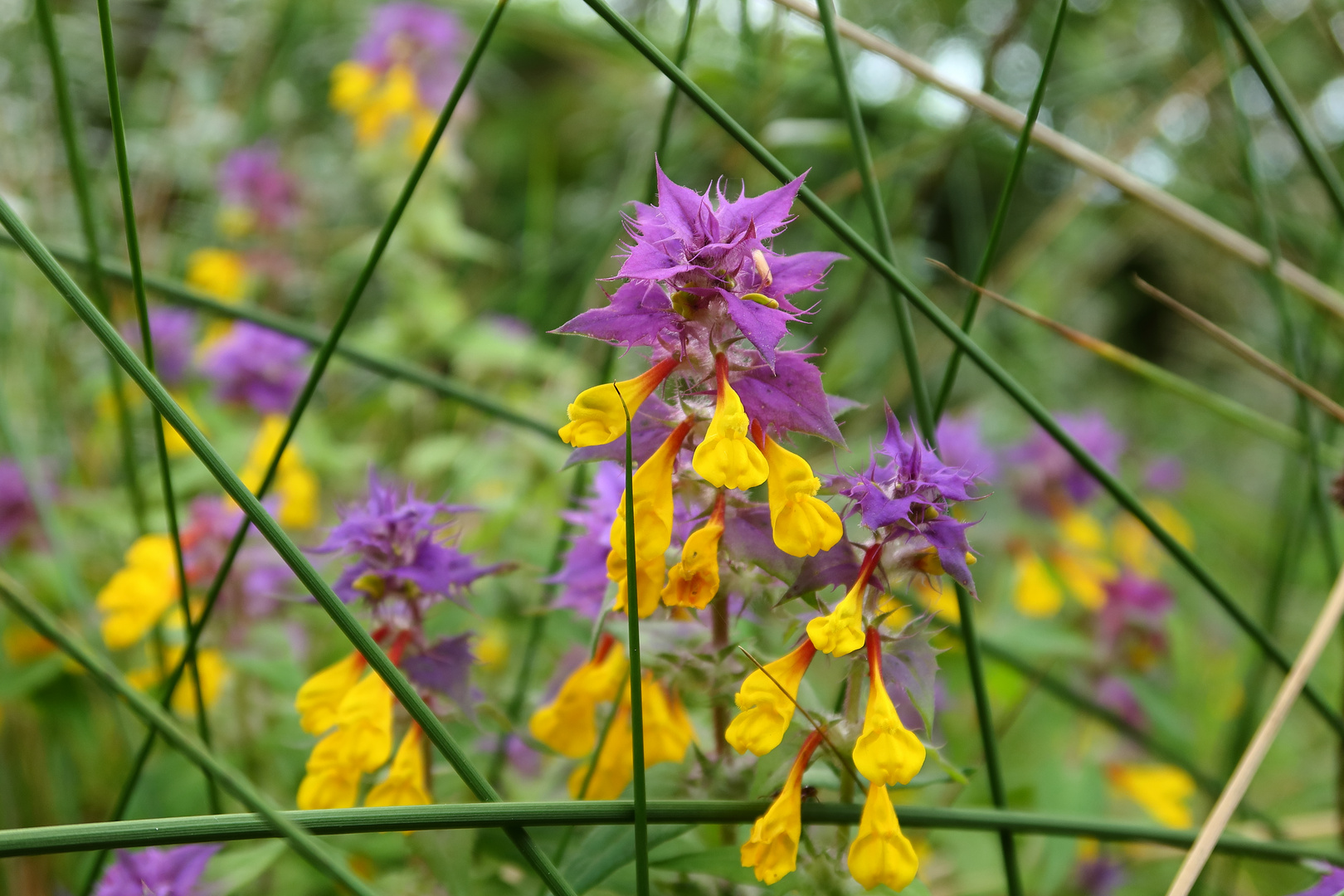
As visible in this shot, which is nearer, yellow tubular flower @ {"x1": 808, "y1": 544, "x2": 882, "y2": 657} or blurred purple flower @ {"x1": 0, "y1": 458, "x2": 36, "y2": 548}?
yellow tubular flower @ {"x1": 808, "y1": 544, "x2": 882, "y2": 657}

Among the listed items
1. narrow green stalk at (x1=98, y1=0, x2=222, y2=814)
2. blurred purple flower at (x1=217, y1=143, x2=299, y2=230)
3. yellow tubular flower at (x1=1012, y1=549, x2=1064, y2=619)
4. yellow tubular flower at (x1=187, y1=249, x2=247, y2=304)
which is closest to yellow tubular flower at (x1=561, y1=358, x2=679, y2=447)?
narrow green stalk at (x1=98, y1=0, x2=222, y2=814)

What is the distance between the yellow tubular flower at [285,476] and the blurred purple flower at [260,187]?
0.55 meters

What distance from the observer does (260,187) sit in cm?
161

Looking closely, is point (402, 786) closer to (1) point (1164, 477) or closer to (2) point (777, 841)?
(2) point (777, 841)

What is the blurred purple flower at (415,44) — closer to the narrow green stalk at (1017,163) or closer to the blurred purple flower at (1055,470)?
the blurred purple flower at (1055,470)

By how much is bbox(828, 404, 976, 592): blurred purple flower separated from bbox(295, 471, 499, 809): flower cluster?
0.24m

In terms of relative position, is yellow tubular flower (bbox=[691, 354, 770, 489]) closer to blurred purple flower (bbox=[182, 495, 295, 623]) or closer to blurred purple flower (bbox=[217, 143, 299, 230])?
blurred purple flower (bbox=[182, 495, 295, 623])

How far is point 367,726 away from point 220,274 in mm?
1274

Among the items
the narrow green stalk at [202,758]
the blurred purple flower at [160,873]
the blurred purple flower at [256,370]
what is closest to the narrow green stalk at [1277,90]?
the narrow green stalk at [202,758]

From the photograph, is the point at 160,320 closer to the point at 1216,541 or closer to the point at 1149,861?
the point at 1149,861

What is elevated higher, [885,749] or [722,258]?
[722,258]

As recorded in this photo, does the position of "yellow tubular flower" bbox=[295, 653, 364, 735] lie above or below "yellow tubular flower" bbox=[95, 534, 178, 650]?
below

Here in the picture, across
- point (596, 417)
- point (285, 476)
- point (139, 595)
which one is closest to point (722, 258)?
point (596, 417)

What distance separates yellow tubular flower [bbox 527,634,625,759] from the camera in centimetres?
56
